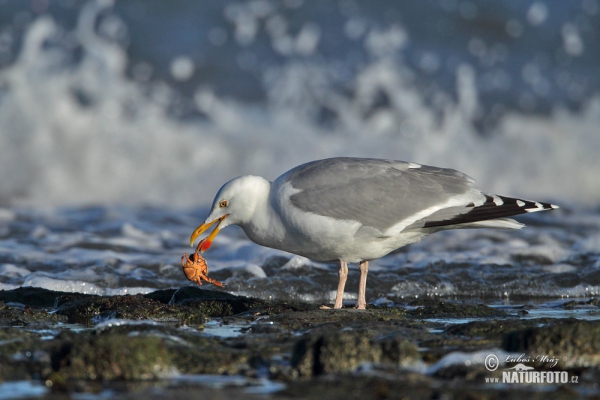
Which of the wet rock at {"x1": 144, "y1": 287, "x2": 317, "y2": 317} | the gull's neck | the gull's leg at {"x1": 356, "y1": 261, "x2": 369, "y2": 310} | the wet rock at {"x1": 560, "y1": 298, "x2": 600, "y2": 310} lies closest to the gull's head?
the gull's neck

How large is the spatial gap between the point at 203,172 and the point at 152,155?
33.4 inches

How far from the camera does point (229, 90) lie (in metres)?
13.3

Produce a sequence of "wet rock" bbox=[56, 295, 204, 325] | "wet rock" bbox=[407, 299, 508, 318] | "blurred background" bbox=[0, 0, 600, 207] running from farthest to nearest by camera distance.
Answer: "blurred background" bbox=[0, 0, 600, 207] < "wet rock" bbox=[407, 299, 508, 318] < "wet rock" bbox=[56, 295, 204, 325]

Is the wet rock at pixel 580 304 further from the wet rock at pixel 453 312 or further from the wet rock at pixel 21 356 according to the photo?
the wet rock at pixel 21 356

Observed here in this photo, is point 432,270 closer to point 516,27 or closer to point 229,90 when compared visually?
point 229,90

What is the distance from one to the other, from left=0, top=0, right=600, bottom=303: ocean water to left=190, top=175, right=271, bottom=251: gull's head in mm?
3150

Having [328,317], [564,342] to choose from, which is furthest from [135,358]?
[564,342]

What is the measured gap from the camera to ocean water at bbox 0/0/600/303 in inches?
448

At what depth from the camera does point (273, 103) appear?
44.0 feet

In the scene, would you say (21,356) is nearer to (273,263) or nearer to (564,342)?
(564,342)

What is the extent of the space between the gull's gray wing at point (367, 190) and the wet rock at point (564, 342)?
2.08 metres

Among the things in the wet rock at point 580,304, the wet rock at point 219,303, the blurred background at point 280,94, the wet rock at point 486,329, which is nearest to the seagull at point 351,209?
the wet rock at point 219,303

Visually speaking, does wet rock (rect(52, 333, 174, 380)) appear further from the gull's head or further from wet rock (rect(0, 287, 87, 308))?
wet rock (rect(0, 287, 87, 308))

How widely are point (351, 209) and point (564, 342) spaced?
7.60 ft
